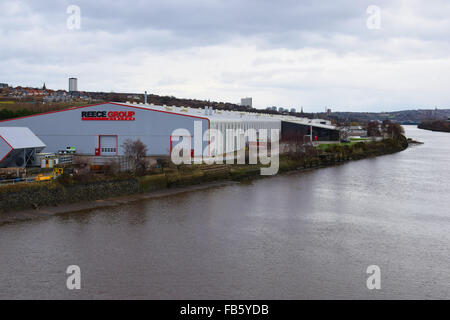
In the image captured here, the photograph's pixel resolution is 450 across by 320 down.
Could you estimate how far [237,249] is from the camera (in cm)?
634

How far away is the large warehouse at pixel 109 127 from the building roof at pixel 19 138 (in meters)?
0.96

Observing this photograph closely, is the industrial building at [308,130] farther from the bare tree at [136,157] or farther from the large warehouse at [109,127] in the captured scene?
the bare tree at [136,157]

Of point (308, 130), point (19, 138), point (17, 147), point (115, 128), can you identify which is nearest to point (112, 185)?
point (17, 147)

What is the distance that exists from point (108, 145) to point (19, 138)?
280 cm

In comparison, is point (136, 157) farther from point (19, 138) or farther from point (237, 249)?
point (237, 249)

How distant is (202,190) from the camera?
37.6 feet

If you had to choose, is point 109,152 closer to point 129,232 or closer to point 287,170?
point 287,170

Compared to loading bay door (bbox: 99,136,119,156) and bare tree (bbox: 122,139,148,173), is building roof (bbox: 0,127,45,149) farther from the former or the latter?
bare tree (bbox: 122,139,148,173)

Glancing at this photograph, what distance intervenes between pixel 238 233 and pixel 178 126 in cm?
722

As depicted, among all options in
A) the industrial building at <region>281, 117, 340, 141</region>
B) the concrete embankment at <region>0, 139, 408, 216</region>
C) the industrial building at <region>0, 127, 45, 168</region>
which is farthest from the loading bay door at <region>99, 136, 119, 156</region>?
the industrial building at <region>281, 117, 340, 141</region>

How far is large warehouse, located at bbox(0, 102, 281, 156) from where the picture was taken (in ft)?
45.6

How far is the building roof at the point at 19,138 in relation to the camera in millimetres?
11750
